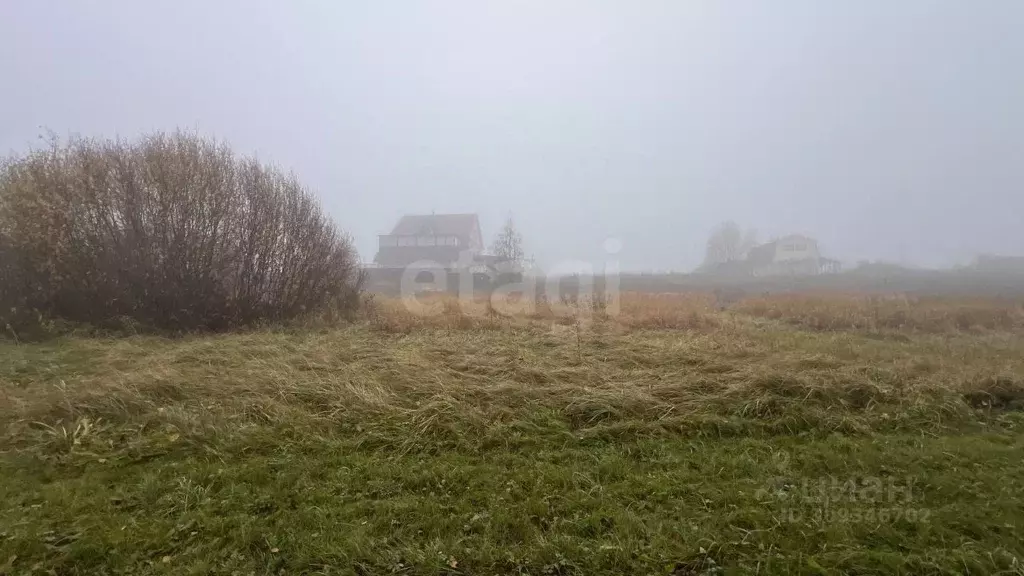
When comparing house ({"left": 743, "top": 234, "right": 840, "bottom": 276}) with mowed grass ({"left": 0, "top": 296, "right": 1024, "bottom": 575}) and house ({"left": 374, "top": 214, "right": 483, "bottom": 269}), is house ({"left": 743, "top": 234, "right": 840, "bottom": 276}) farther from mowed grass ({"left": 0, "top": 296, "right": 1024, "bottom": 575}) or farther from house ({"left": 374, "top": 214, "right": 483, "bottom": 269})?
mowed grass ({"left": 0, "top": 296, "right": 1024, "bottom": 575})

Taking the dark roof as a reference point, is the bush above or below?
below

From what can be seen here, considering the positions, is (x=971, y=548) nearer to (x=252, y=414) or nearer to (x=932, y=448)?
(x=932, y=448)

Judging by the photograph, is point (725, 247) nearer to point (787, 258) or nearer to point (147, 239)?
point (787, 258)

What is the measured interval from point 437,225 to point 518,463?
101 feet

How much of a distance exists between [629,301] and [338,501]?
10.2 m

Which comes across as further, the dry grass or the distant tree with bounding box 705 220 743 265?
the distant tree with bounding box 705 220 743 265

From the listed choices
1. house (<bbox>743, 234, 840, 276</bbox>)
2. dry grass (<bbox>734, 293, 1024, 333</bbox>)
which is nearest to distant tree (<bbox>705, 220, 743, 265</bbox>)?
house (<bbox>743, 234, 840, 276</bbox>)

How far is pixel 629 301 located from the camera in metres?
12.0

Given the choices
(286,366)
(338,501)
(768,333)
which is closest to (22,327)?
(286,366)

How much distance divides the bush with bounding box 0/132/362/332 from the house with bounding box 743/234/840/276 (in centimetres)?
2653

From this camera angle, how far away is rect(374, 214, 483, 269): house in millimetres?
30913

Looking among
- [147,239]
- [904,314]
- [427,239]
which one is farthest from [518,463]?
[427,239]

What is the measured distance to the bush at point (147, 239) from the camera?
8.13 metres

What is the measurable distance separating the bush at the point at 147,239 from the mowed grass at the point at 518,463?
9.39 feet
